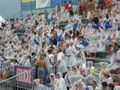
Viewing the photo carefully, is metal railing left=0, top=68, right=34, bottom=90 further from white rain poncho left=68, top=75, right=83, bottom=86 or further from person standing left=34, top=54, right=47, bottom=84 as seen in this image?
white rain poncho left=68, top=75, right=83, bottom=86

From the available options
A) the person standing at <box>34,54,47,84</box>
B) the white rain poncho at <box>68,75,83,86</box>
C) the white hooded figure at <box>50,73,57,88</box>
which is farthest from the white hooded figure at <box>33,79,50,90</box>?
the white rain poncho at <box>68,75,83,86</box>

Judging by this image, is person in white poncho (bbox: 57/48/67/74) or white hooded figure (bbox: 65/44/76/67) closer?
person in white poncho (bbox: 57/48/67/74)

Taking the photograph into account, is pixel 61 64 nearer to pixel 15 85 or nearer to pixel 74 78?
pixel 74 78

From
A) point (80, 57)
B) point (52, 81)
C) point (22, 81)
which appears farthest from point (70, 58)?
point (22, 81)

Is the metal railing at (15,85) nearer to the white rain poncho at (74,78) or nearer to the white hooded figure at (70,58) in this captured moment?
the white rain poncho at (74,78)

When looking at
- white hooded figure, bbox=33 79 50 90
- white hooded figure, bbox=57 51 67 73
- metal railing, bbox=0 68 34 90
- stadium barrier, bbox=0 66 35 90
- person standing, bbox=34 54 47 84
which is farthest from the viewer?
white hooded figure, bbox=57 51 67 73

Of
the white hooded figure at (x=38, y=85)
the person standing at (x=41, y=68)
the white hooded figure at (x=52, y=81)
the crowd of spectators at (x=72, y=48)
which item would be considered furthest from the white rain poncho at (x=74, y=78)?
the person standing at (x=41, y=68)

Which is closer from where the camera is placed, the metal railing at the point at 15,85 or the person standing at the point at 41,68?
the metal railing at the point at 15,85

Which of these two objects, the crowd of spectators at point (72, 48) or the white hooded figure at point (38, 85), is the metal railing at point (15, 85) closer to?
the white hooded figure at point (38, 85)

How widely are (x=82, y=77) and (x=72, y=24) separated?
670 cm

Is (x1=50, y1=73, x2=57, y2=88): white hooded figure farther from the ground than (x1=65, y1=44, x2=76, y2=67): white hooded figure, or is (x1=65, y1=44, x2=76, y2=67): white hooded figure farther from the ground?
(x1=65, y1=44, x2=76, y2=67): white hooded figure

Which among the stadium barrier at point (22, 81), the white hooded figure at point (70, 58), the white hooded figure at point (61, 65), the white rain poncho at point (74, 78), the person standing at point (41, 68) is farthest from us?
the white hooded figure at point (70, 58)

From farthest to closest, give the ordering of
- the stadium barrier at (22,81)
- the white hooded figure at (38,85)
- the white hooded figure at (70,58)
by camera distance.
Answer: the white hooded figure at (70,58)
the stadium barrier at (22,81)
the white hooded figure at (38,85)

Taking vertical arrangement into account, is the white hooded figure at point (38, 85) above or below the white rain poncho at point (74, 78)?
below
